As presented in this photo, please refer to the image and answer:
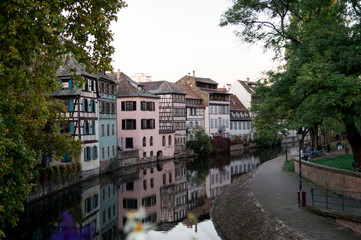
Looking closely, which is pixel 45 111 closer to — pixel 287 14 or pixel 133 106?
pixel 287 14

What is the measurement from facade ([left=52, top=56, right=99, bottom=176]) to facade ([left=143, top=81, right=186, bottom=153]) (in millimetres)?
20066

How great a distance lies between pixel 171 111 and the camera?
5869cm

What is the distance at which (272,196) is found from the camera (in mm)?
20812

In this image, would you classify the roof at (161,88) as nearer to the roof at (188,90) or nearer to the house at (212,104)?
the roof at (188,90)

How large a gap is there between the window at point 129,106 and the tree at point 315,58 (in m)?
27.8

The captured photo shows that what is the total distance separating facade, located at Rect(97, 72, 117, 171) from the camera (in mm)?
40406

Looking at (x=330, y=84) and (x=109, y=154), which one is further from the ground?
(x=330, y=84)

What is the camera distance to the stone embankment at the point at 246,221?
48.5ft

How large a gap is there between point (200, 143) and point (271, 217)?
4410 cm

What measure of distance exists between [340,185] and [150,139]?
34497 mm

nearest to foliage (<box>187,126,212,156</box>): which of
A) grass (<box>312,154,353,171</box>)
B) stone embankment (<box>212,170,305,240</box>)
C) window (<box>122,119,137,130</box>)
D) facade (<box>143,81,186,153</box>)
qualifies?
facade (<box>143,81,186,153</box>)

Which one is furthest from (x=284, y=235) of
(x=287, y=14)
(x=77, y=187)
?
(x=77, y=187)

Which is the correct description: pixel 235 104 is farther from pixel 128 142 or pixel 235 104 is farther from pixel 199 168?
pixel 199 168

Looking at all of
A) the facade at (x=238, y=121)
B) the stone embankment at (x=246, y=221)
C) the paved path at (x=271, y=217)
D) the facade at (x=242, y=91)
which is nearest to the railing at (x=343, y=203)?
the paved path at (x=271, y=217)
